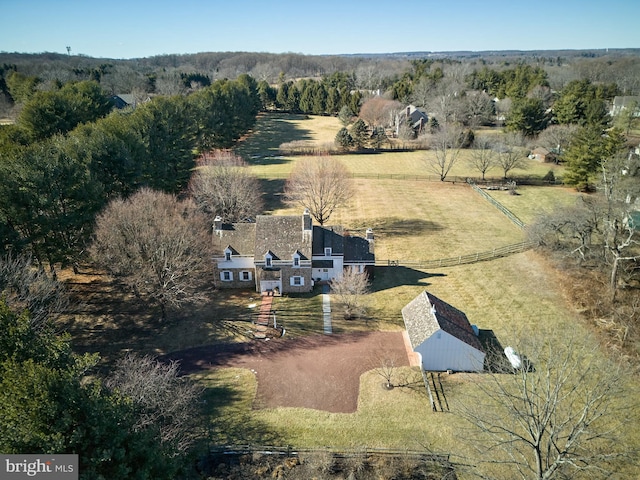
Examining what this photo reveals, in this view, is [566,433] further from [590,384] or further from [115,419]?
[115,419]

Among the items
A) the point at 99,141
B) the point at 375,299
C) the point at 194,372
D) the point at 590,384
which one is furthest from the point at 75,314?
the point at 590,384

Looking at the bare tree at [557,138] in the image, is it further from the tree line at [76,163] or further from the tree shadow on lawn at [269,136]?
the tree line at [76,163]

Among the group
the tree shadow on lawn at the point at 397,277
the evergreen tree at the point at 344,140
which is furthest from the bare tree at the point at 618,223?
the evergreen tree at the point at 344,140

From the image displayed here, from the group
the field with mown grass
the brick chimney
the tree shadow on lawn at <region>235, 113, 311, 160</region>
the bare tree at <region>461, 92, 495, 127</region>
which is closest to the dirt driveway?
the field with mown grass

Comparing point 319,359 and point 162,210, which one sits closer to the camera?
point 319,359

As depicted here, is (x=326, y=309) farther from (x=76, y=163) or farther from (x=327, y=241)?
(x=76, y=163)

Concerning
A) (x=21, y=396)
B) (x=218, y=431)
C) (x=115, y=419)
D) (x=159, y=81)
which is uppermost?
(x=159, y=81)

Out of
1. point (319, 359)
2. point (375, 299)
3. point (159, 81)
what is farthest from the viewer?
point (159, 81)
